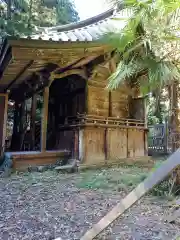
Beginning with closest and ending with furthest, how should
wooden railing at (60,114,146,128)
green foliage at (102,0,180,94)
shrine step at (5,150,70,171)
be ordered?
green foliage at (102,0,180,94) < shrine step at (5,150,70,171) < wooden railing at (60,114,146,128)

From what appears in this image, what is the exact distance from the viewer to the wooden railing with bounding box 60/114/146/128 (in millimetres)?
7063

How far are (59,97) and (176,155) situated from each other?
8215mm

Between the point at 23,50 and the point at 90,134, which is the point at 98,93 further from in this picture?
the point at 23,50

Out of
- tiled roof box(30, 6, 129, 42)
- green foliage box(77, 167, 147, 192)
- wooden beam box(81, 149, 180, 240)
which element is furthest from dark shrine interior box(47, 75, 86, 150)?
wooden beam box(81, 149, 180, 240)

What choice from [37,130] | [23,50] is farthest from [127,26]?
[37,130]

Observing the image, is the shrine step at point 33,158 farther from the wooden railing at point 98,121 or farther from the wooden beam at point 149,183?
the wooden beam at point 149,183

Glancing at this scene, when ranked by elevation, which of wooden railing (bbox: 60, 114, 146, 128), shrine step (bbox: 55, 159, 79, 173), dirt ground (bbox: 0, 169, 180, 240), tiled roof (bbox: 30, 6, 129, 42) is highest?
tiled roof (bbox: 30, 6, 129, 42)

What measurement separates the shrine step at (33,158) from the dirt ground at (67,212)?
938 millimetres

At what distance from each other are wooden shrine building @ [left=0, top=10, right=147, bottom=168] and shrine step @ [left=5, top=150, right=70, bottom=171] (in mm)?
26

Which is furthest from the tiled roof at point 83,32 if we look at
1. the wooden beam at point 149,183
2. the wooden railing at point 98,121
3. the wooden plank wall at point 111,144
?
the wooden plank wall at point 111,144

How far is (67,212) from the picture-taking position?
349 centimetres

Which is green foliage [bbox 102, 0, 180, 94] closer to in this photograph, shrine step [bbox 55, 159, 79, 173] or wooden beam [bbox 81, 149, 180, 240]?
wooden beam [bbox 81, 149, 180, 240]

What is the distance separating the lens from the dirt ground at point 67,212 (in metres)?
2.79

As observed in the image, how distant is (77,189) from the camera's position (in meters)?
4.83
